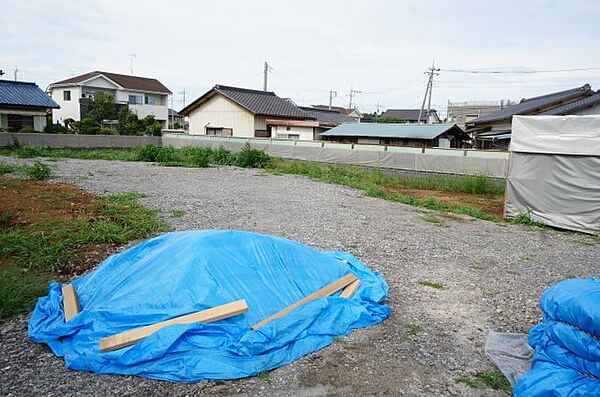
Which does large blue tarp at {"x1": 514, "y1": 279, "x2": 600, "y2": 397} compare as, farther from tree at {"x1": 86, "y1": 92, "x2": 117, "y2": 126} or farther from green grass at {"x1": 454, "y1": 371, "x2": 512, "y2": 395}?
tree at {"x1": 86, "y1": 92, "x2": 117, "y2": 126}

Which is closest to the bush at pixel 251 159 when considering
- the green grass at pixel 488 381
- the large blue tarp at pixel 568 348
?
the green grass at pixel 488 381

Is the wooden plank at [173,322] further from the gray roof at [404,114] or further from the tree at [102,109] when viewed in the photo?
the gray roof at [404,114]

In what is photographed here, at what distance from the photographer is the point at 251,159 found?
15844mm

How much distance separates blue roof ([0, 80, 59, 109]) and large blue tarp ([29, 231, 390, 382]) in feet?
66.4

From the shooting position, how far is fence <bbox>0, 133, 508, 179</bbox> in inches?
481

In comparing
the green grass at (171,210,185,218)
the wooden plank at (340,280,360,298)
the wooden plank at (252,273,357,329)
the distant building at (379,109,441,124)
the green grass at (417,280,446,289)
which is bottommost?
the green grass at (417,280,446,289)

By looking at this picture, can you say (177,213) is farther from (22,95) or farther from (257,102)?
(22,95)

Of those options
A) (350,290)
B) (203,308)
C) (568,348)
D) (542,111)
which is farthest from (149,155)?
(568,348)

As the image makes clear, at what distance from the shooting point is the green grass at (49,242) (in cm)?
348

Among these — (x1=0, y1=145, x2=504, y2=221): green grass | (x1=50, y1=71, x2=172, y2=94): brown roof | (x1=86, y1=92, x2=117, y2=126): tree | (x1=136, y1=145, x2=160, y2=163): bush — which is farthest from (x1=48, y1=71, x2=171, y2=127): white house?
(x1=136, y1=145, x2=160, y2=163): bush

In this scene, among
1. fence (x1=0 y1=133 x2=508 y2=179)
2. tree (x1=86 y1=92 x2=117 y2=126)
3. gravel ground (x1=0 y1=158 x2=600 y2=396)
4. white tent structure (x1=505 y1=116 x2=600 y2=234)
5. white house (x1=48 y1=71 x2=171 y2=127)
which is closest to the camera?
gravel ground (x1=0 y1=158 x2=600 y2=396)

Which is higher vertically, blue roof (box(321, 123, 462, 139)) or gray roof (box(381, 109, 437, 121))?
gray roof (box(381, 109, 437, 121))

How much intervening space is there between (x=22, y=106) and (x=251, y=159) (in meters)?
12.4

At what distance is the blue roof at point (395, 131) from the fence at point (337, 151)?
172 inches
